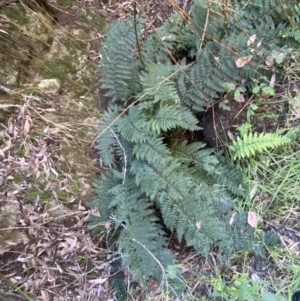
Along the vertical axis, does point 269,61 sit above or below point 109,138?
above

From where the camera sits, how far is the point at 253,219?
8.85 ft

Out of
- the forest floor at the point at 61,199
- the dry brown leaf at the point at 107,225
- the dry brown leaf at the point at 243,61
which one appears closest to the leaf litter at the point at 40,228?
the forest floor at the point at 61,199

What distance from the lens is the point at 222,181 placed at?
2836 mm

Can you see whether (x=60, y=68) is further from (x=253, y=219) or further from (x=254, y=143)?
(x=253, y=219)

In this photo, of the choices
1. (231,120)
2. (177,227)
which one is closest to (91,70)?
(231,120)

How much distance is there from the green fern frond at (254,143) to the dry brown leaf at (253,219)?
400 millimetres

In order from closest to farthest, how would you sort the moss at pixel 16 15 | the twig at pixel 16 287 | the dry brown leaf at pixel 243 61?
the twig at pixel 16 287 < the dry brown leaf at pixel 243 61 < the moss at pixel 16 15

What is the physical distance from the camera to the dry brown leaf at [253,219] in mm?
2683

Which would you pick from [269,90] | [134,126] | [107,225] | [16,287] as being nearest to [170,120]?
[134,126]

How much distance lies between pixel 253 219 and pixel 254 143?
1.71 ft

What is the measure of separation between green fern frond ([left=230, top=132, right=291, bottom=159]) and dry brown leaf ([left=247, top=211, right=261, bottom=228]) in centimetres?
40

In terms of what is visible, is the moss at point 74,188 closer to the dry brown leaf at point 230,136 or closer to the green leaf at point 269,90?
the dry brown leaf at point 230,136

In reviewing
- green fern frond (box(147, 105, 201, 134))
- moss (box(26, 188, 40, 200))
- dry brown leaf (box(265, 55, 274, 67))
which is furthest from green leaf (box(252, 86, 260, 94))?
moss (box(26, 188, 40, 200))

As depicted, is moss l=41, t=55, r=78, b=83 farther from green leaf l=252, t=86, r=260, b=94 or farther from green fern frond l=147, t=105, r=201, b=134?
green leaf l=252, t=86, r=260, b=94
